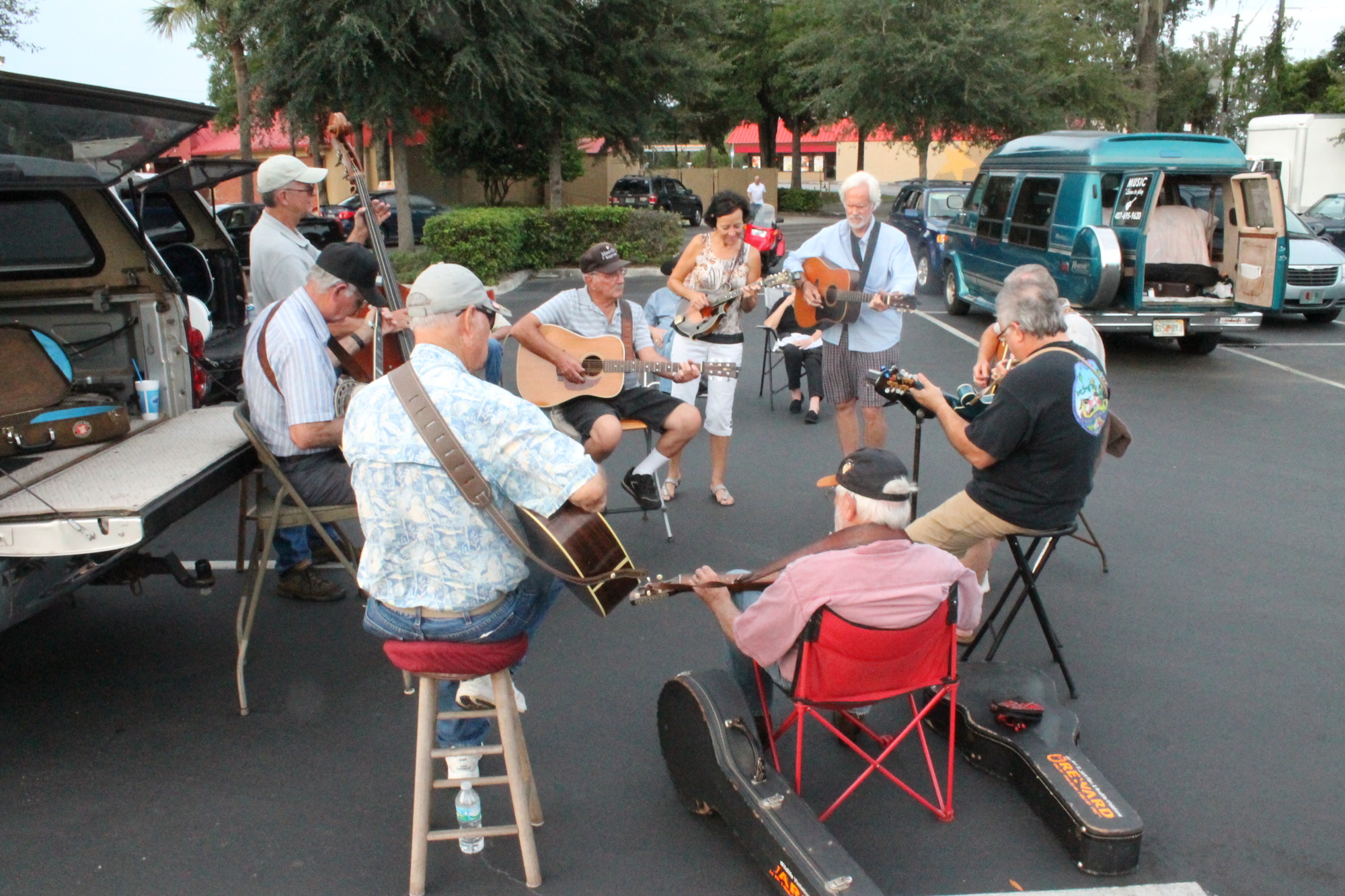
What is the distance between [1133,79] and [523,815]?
3317cm

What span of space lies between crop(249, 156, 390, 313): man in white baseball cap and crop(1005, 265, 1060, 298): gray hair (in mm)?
3128

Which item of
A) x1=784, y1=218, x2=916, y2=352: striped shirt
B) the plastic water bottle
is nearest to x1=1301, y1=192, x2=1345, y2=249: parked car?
x1=784, y1=218, x2=916, y2=352: striped shirt

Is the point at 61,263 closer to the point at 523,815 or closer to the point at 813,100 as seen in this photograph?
the point at 523,815

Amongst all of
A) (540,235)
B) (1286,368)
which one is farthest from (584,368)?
(540,235)

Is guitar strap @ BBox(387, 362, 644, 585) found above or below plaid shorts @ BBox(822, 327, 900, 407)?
above

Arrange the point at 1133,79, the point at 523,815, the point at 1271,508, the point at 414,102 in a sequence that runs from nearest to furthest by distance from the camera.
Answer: the point at 523,815
the point at 1271,508
the point at 414,102
the point at 1133,79

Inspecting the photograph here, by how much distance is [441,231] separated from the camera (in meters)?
17.3

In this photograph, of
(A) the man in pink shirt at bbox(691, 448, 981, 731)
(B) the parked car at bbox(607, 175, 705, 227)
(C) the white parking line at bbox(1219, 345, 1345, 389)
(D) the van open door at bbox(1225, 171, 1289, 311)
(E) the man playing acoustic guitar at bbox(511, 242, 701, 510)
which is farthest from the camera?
(B) the parked car at bbox(607, 175, 705, 227)

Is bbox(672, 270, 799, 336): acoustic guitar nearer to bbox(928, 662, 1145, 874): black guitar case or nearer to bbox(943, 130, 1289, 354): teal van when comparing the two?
bbox(928, 662, 1145, 874): black guitar case

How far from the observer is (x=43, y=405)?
14.1 feet

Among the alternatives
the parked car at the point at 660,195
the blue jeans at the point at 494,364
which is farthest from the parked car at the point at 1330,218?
the parked car at the point at 660,195

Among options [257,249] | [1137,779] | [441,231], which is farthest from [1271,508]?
[441,231]

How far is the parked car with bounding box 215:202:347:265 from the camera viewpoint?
10664 mm

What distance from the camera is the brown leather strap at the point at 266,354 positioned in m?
4.09
